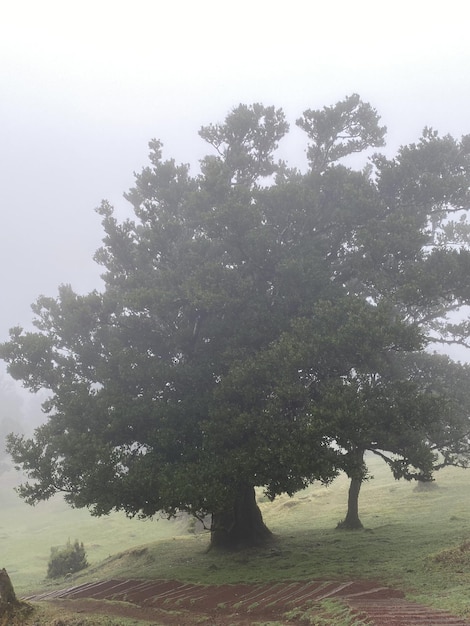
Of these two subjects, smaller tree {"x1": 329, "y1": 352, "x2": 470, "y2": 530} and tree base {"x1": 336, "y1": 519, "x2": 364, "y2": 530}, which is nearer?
smaller tree {"x1": 329, "y1": 352, "x2": 470, "y2": 530}

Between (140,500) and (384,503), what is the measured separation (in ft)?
71.0

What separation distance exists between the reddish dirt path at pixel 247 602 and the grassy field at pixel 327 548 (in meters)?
0.74

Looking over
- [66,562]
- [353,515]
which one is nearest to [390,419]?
[353,515]

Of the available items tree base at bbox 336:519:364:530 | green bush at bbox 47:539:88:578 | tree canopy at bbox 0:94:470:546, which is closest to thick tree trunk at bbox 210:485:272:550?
tree canopy at bbox 0:94:470:546

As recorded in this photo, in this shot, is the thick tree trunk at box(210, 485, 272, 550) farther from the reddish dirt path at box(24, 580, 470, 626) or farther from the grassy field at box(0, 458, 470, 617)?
the reddish dirt path at box(24, 580, 470, 626)

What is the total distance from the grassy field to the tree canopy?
2801 millimetres

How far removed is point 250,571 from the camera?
17688mm

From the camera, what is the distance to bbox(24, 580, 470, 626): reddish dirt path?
10.8 metres

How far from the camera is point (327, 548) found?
2014cm

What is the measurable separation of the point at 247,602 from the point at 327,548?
24.5 feet

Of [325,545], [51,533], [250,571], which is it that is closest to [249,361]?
[250,571]

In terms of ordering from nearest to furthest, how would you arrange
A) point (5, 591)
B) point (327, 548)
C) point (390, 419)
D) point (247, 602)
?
point (247, 602) → point (5, 591) → point (390, 419) → point (327, 548)

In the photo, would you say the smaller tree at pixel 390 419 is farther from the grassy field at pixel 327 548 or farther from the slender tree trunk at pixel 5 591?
the slender tree trunk at pixel 5 591

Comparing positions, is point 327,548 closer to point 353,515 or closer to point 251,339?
point 353,515
